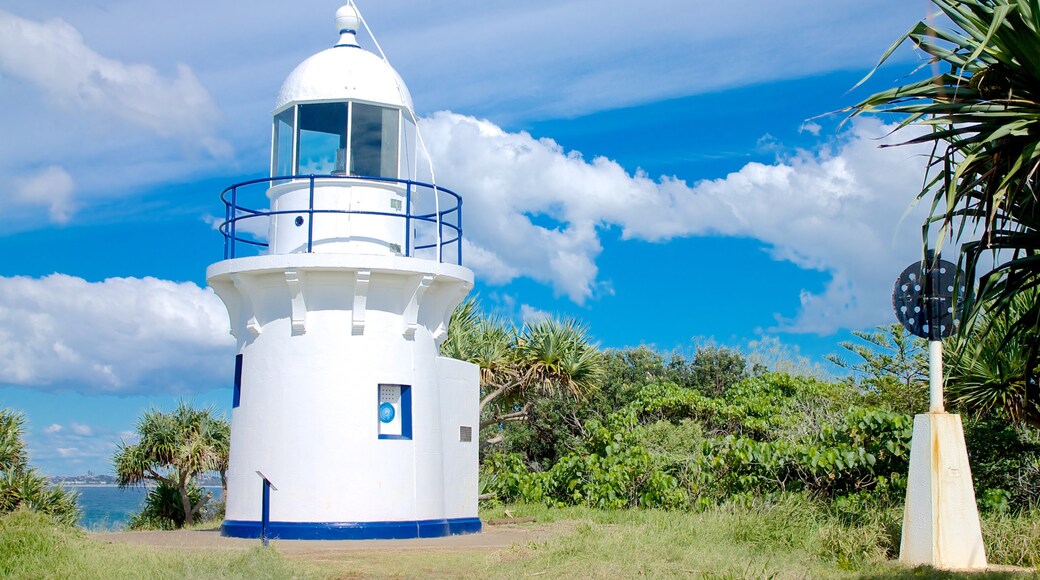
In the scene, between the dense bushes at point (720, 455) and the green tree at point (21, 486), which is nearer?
the dense bushes at point (720, 455)

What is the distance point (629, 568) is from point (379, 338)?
5.58m

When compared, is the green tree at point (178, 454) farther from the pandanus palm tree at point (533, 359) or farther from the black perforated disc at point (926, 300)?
the black perforated disc at point (926, 300)

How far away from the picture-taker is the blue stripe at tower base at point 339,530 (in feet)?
45.9

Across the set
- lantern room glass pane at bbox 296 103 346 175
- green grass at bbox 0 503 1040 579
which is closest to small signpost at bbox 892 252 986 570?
green grass at bbox 0 503 1040 579

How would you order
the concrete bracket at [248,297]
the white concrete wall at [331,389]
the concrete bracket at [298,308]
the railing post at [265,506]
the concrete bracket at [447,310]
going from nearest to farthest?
the railing post at [265,506], the white concrete wall at [331,389], the concrete bracket at [298,308], the concrete bracket at [248,297], the concrete bracket at [447,310]

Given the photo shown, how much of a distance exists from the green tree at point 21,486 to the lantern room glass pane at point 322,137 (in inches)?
374

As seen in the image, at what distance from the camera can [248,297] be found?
14.9 meters

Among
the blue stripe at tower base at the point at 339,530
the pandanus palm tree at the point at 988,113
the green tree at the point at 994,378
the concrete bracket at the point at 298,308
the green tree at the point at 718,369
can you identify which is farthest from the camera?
the green tree at the point at 718,369

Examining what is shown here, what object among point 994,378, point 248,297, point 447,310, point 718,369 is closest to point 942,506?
point 994,378

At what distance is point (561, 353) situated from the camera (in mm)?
22031

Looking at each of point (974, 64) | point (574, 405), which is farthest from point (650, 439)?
point (974, 64)

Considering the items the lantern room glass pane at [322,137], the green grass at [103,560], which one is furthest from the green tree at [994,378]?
the green grass at [103,560]

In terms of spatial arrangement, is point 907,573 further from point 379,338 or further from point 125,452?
point 125,452

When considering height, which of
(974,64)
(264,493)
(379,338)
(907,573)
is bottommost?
(907,573)
